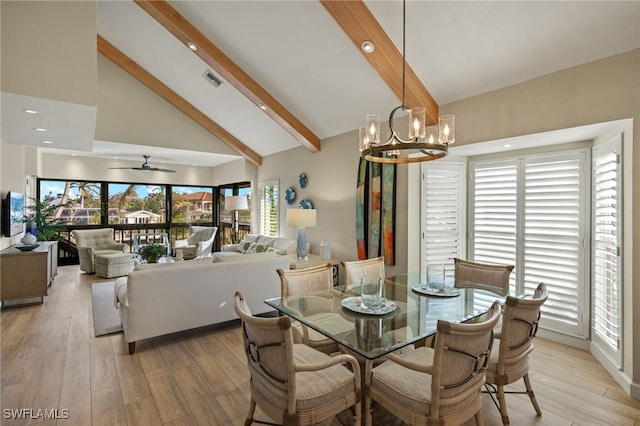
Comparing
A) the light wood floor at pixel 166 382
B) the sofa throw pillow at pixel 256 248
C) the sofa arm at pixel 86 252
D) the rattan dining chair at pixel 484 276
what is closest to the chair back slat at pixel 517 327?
the light wood floor at pixel 166 382

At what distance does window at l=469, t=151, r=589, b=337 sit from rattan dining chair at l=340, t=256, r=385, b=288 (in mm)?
1702

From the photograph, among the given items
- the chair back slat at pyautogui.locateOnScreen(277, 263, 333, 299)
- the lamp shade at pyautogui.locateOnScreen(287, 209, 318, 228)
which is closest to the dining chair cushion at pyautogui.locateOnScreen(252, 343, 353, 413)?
the chair back slat at pyautogui.locateOnScreen(277, 263, 333, 299)

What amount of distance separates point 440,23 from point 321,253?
3.65m

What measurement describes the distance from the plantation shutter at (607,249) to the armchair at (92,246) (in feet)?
25.9

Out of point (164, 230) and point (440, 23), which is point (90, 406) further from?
point (164, 230)

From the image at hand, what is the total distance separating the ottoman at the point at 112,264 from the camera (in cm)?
616

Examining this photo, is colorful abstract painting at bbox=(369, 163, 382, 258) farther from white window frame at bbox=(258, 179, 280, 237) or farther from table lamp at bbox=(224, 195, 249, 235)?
table lamp at bbox=(224, 195, 249, 235)

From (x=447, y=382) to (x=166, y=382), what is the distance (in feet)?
7.38

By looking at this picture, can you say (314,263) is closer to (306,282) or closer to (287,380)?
(306,282)

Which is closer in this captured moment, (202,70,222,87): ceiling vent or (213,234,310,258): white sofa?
(202,70,222,87): ceiling vent

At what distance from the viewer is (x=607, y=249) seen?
285 cm

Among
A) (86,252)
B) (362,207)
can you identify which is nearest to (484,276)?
(362,207)

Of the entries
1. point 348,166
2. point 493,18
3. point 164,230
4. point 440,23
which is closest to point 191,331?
point 348,166

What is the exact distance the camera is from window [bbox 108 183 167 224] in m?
8.23
